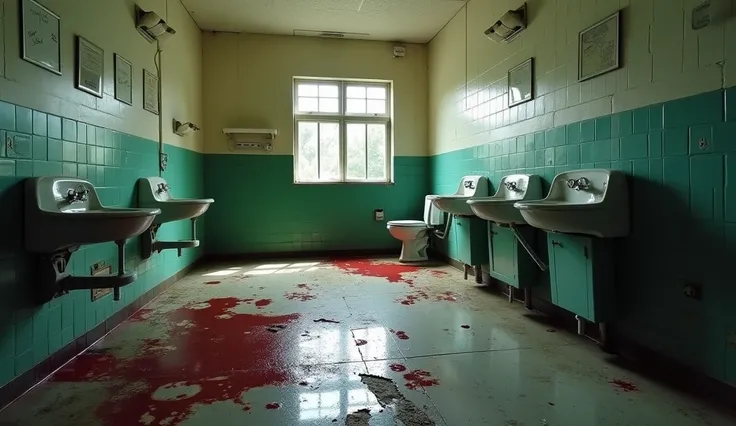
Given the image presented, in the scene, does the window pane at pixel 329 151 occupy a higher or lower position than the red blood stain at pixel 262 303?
higher

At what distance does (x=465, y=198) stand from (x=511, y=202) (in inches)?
35.8

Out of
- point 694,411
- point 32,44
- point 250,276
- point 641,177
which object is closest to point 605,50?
point 641,177

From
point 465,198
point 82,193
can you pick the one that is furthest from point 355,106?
point 82,193

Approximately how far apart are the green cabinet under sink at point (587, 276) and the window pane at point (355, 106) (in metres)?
3.70

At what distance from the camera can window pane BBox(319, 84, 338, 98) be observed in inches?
216

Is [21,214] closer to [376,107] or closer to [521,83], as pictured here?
[521,83]

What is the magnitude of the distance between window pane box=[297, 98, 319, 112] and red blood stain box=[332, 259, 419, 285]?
2.01 meters

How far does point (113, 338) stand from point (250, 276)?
180 cm

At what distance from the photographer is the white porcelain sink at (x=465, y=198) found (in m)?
3.75

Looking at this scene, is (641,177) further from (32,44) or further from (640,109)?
(32,44)

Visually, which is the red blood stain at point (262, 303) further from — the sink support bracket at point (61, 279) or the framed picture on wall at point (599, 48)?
the framed picture on wall at point (599, 48)

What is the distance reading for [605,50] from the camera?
2.39 meters

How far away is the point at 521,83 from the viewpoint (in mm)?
3283

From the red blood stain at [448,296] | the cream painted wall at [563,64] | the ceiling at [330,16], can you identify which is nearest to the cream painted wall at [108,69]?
the ceiling at [330,16]
